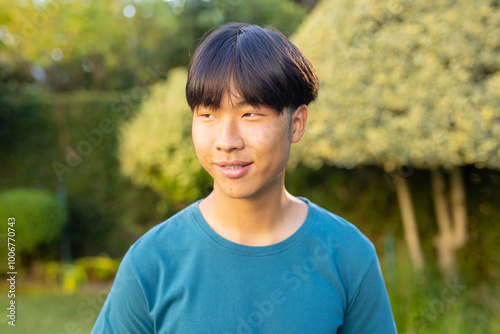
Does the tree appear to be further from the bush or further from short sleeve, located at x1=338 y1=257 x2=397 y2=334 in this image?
the bush

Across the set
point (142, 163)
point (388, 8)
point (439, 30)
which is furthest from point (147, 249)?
point (142, 163)

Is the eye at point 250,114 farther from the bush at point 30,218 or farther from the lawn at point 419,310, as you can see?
the bush at point 30,218

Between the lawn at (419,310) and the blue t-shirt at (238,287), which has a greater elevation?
the blue t-shirt at (238,287)

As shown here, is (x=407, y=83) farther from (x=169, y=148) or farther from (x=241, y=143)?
(x=169, y=148)

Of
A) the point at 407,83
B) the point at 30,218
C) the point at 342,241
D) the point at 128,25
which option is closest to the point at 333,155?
the point at 407,83

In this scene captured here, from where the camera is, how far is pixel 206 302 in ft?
4.18

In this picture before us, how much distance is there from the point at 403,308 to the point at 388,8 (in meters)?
2.73

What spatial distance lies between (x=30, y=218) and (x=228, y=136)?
23.5 feet

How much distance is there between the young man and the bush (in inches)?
269

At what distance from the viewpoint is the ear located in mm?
1364

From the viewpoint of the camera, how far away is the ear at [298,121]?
1.36 metres

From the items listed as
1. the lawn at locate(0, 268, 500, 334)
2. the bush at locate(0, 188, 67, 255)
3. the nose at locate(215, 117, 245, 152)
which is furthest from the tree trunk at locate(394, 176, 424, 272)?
the bush at locate(0, 188, 67, 255)

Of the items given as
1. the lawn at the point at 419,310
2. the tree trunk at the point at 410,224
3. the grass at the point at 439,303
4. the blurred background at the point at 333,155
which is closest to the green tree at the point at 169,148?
the blurred background at the point at 333,155

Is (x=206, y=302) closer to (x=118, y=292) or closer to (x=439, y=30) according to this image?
(x=118, y=292)
